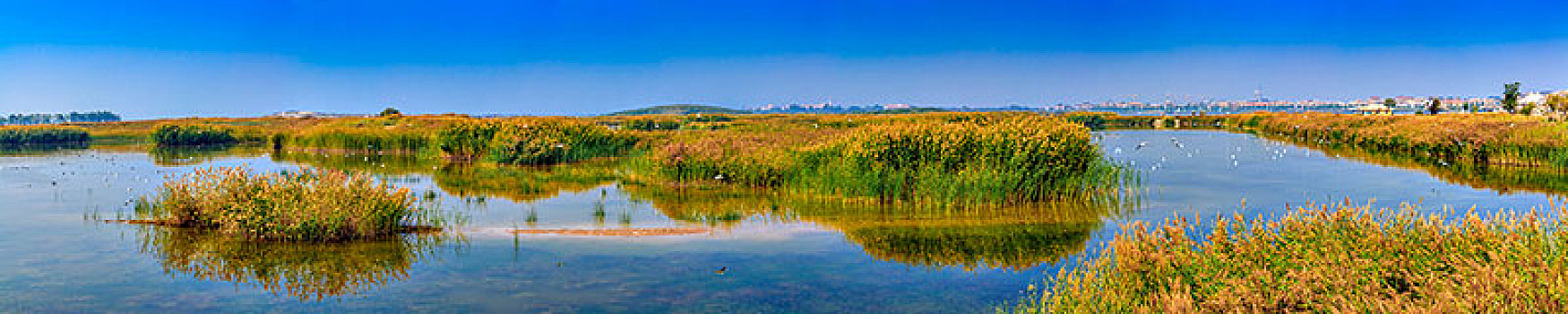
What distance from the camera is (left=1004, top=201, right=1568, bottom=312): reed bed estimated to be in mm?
6863

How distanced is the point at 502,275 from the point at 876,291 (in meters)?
4.67

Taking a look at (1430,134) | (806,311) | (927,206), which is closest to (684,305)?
(806,311)

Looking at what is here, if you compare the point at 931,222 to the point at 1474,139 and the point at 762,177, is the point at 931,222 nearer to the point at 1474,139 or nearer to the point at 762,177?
the point at 762,177

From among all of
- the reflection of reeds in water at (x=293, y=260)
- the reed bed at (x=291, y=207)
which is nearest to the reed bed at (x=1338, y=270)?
the reflection of reeds in water at (x=293, y=260)

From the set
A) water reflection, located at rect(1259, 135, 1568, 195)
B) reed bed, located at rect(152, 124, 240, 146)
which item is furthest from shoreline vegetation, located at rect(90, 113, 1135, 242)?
reed bed, located at rect(152, 124, 240, 146)

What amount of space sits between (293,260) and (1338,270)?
1214 centimetres

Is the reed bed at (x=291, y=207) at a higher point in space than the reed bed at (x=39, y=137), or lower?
lower

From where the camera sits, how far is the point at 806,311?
10.8 meters

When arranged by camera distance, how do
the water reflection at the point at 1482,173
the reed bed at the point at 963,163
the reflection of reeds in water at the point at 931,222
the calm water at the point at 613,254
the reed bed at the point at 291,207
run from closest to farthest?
1. the calm water at the point at 613,254
2. the reflection of reeds in water at the point at 931,222
3. the reed bed at the point at 291,207
4. the reed bed at the point at 963,163
5. the water reflection at the point at 1482,173

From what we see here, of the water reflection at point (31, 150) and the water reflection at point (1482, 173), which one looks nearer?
the water reflection at point (1482, 173)

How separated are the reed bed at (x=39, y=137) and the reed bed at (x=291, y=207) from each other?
52.4 metres

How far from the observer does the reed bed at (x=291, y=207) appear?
15.4 m

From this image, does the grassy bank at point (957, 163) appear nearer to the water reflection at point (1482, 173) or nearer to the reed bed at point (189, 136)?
the water reflection at point (1482, 173)

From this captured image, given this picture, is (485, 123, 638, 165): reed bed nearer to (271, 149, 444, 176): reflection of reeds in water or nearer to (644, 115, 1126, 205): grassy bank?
(271, 149, 444, 176): reflection of reeds in water
